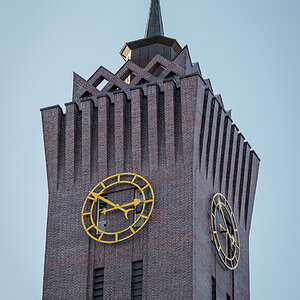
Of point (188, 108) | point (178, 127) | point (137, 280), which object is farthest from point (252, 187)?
point (137, 280)

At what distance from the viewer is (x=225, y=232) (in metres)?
56.8

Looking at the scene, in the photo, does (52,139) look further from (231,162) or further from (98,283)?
(231,162)

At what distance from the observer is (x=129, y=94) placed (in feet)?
191

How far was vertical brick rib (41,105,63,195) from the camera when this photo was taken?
57.6m

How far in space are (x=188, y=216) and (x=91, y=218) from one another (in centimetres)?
503

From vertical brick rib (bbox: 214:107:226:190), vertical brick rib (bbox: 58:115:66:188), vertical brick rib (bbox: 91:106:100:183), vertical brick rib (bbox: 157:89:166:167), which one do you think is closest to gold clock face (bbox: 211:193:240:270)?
vertical brick rib (bbox: 214:107:226:190)

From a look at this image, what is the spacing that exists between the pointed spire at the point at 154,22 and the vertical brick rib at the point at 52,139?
320 inches

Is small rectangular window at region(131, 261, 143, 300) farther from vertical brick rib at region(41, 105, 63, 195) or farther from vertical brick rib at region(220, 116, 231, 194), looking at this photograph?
vertical brick rib at region(220, 116, 231, 194)

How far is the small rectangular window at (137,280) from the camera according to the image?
52.5 metres

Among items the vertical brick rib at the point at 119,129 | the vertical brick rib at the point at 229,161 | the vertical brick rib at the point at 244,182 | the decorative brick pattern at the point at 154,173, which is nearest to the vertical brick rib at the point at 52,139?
the decorative brick pattern at the point at 154,173

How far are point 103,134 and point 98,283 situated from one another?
7.92m

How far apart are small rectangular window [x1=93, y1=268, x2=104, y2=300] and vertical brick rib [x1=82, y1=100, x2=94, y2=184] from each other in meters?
4.98

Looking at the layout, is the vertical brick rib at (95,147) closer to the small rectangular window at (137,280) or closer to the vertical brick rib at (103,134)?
the vertical brick rib at (103,134)

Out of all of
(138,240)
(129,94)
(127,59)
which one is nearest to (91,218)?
(138,240)
